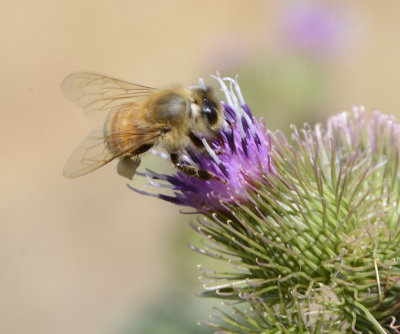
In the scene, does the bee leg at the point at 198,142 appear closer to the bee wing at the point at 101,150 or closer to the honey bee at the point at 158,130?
the honey bee at the point at 158,130

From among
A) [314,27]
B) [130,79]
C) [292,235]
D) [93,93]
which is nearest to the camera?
[292,235]

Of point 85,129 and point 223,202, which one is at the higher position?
point 85,129

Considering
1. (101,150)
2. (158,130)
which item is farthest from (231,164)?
(101,150)

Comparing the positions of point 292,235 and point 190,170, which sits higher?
point 190,170

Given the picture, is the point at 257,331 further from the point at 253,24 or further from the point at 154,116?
the point at 253,24

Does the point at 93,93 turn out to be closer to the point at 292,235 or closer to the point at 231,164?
the point at 231,164

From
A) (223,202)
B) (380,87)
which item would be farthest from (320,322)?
(380,87)
